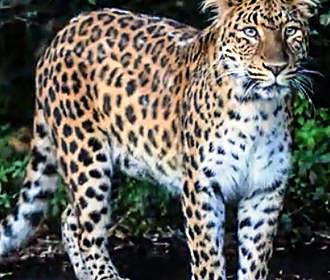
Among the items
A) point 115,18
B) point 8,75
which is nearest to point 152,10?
point 8,75

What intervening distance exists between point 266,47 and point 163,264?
90.1 inches

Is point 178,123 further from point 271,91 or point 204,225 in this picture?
point 271,91

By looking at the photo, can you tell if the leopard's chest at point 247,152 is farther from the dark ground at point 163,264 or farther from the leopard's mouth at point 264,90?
the dark ground at point 163,264

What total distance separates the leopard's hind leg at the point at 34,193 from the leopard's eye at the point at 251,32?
1.59m

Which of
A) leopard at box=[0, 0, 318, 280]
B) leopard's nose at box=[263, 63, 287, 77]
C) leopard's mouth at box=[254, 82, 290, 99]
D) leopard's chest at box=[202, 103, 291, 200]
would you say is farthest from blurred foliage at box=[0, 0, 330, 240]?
leopard's nose at box=[263, 63, 287, 77]

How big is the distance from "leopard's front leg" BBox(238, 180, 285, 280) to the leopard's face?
593 mm

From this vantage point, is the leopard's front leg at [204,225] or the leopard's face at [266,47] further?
the leopard's front leg at [204,225]

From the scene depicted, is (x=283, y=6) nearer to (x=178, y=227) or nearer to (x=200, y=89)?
(x=200, y=89)

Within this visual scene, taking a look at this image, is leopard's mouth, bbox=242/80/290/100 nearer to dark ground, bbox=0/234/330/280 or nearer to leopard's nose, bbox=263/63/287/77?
leopard's nose, bbox=263/63/287/77

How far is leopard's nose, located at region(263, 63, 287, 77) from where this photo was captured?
6.37 m

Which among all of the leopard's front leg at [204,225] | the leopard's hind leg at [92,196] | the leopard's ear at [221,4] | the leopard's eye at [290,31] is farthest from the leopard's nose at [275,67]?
the leopard's hind leg at [92,196]

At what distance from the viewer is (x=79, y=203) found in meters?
7.43

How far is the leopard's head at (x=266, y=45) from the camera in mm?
6402

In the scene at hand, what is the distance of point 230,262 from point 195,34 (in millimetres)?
1647
